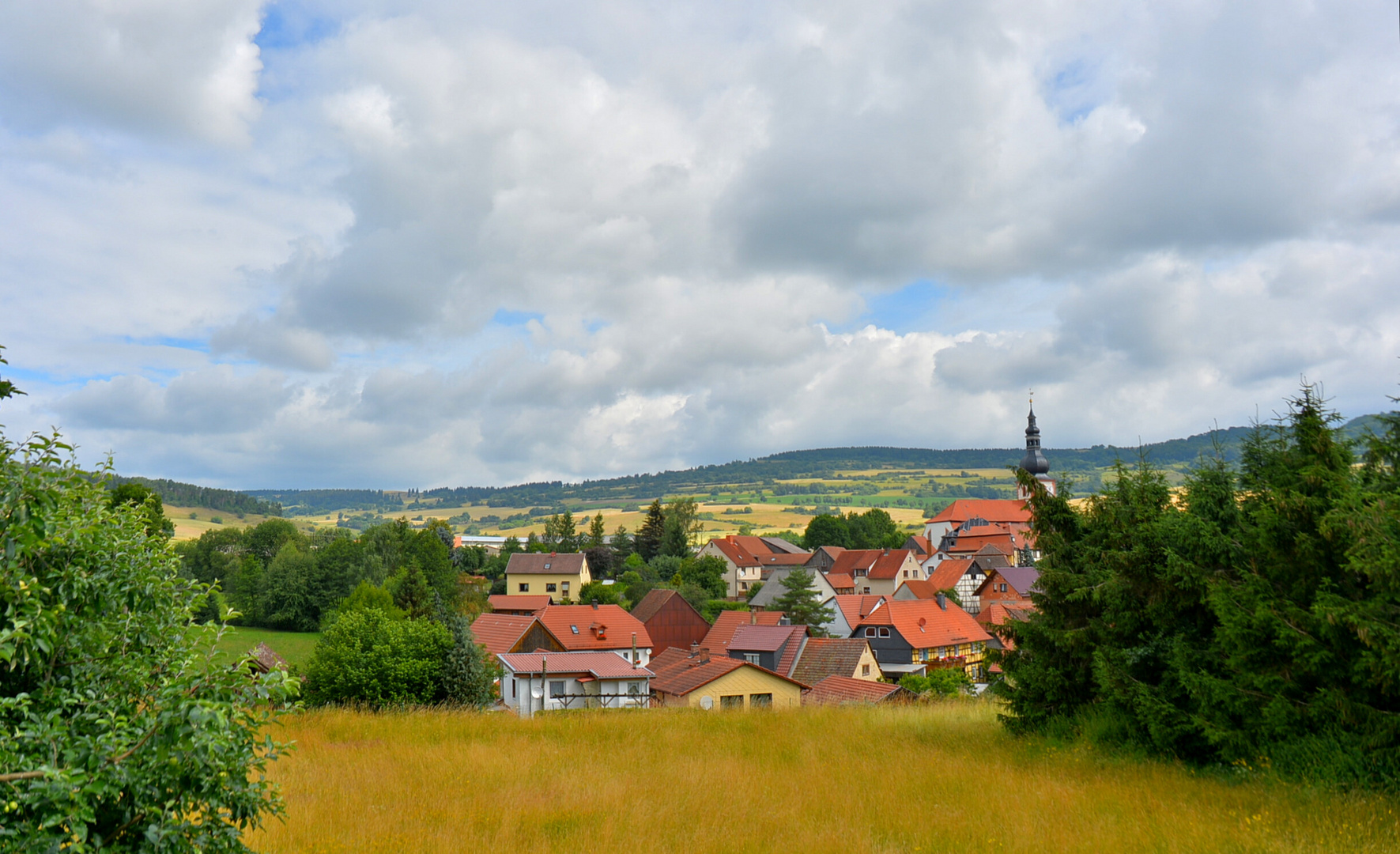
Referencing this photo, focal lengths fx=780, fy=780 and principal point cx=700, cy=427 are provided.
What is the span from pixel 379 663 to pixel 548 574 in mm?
65868

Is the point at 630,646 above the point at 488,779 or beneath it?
beneath

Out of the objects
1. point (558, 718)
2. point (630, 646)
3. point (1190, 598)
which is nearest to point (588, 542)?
point (630, 646)

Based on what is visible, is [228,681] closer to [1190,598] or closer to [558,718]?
[1190,598]

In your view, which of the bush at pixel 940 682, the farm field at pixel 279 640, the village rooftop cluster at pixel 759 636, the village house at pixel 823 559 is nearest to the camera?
the village rooftop cluster at pixel 759 636

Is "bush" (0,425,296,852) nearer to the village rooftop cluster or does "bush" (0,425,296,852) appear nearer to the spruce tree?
the village rooftop cluster

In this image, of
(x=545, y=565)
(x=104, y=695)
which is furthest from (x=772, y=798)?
(x=545, y=565)

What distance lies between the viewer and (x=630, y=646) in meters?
52.4

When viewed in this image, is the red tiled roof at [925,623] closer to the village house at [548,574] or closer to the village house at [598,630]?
the village house at [598,630]

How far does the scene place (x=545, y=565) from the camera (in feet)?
302

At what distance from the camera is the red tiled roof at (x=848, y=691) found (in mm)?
31797

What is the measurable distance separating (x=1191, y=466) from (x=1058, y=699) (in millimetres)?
4544

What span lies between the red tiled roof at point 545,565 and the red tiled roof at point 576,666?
49.4 metres

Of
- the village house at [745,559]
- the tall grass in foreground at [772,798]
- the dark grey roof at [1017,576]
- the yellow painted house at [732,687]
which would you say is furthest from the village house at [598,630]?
the village house at [745,559]

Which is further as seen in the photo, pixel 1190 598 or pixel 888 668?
pixel 888 668
